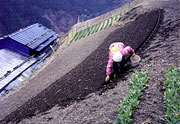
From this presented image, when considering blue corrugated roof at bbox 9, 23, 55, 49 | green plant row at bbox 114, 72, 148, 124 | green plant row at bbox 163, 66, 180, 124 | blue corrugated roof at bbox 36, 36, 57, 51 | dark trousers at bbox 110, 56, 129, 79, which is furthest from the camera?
blue corrugated roof at bbox 36, 36, 57, 51

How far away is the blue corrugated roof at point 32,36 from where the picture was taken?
2173 centimetres

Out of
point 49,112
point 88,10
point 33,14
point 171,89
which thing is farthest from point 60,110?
point 88,10

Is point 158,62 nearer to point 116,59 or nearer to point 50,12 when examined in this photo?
point 116,59

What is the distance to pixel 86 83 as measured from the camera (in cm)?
872

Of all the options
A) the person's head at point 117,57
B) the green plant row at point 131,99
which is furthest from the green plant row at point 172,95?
the person's head at point 117,57

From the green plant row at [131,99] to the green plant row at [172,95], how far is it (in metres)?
0.72

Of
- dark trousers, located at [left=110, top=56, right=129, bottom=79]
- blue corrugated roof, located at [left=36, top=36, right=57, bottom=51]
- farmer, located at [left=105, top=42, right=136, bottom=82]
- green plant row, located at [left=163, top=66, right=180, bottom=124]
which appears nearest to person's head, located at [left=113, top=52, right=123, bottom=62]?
farmer, located at [left=105, top=42, right=136, bottom=82]

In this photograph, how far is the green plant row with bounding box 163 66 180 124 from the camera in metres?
4.65

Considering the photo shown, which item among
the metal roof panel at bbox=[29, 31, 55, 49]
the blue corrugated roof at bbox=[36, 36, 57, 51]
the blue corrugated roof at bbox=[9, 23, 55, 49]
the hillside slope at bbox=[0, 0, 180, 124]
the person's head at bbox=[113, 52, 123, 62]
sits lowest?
the blue corrugated roof at bbox=[36, 36, 57, 51]

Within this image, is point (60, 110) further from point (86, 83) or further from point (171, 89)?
point (171, 89)

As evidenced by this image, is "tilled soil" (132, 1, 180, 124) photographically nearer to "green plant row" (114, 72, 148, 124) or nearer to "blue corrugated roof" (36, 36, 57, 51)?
"green plant row" (114, 72, 148, 124)

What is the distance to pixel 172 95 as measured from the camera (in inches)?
213

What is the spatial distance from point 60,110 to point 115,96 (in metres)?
→ 2.13

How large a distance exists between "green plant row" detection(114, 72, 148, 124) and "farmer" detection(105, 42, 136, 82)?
3.35ft
